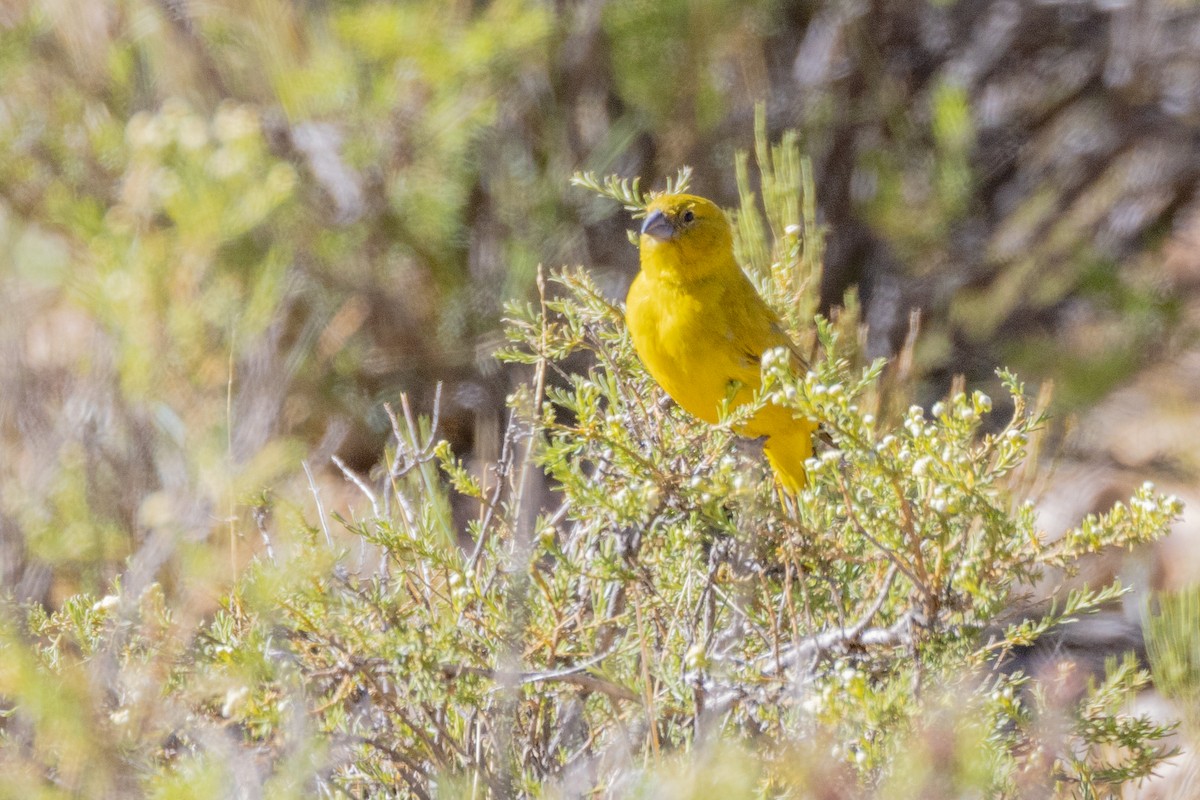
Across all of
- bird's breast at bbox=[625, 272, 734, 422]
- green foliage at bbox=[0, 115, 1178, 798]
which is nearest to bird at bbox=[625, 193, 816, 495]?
bird's breast at bbox=[625, 272, 734, 422]

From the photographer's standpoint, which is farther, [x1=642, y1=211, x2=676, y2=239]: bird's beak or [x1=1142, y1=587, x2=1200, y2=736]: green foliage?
[x1=642, y1=211, x2=676, y2=239]: bird's beak

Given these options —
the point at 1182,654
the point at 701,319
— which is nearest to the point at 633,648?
the point at 1182,654

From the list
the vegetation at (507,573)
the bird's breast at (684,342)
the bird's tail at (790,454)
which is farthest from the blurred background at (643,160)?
the bird's breast at (684,342)

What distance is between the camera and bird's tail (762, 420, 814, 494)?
2725mm

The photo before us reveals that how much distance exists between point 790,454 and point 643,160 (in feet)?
5.24

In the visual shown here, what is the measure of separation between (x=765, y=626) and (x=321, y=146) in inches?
101

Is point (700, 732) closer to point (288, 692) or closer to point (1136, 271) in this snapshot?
point (288, 692)

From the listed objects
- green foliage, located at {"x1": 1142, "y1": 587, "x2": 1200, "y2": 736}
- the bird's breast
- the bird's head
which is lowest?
green foliage, located at {"x1": 1142, "y1": 587, "x2": 1200, "y2": 736}

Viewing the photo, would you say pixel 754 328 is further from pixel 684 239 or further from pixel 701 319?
pixel 684 239

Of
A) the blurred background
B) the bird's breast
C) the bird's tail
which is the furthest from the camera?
the blurred background

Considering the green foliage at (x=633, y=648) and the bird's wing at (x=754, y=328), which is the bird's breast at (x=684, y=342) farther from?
the green foliage at (x=633, y=648)

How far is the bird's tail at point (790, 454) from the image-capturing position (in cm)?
272

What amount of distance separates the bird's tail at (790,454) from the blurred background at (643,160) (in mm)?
998

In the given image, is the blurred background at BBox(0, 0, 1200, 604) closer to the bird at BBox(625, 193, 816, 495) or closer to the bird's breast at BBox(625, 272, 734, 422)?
the bird at BBox(625, 193, 816, 495)
